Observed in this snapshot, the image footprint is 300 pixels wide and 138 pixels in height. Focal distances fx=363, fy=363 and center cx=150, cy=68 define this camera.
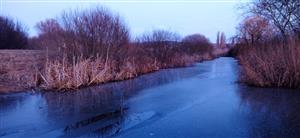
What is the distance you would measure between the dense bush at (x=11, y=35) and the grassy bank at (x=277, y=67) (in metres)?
34.1

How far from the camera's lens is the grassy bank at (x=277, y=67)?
1623 centimetres

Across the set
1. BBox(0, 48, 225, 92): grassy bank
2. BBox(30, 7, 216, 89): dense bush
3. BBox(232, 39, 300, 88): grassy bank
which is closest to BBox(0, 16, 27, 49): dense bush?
BBox(0, 48, 225, 92): grassy bank

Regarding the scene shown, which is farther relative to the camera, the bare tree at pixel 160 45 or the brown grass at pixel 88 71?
the bare tree at pixel 160 45

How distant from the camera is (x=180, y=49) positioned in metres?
40.2

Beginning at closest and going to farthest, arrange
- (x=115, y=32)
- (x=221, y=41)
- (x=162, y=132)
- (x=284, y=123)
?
(x=162, y=132)
(x=284, y=123)
(x=115, y=32)
(x=221, y=41)

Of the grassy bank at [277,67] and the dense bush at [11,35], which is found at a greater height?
the dense bush at [11,35]

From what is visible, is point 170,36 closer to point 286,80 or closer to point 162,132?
point 286,80

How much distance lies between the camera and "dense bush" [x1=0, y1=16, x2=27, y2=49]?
43.6 m

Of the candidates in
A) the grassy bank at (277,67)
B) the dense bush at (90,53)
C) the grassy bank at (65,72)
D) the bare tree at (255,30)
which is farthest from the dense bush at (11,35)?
the grassy bank at (277,67)

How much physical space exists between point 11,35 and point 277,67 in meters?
36.5

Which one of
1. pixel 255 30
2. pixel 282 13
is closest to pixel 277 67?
pixel 282 13

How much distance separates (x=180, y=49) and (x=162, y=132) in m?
32.5

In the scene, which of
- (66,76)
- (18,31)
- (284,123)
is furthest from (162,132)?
(18,31)

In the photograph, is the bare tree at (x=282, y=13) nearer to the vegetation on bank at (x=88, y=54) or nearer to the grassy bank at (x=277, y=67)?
the grassy bank at (x=277, y=67)
